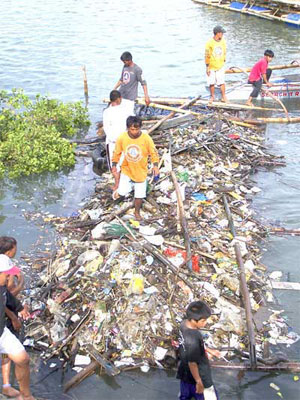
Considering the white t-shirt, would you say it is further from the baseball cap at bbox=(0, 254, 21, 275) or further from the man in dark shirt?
the baseball cap at bbox=(0, 254, 21, 275)

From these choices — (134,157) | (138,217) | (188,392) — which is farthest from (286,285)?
(134,157)

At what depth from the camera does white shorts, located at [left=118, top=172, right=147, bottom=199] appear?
7219 millimetres

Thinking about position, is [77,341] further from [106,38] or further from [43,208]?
[106,38]

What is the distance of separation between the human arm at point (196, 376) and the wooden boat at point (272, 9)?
2495 cm

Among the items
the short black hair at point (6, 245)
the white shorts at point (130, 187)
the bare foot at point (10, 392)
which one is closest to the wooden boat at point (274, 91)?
the white shorts at point (130, 187)

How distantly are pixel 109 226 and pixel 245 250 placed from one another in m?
2.17

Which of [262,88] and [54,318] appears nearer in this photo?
[54,318]

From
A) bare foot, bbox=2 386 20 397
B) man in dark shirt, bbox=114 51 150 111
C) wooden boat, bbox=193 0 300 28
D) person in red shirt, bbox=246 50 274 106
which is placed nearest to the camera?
bare foot, bbox=2 386 20 397

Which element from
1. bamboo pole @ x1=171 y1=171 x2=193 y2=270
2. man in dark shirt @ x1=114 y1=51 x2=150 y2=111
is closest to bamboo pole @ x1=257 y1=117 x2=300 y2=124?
man in dark shirt @ x1=114 y1=51 x2=150 y2=111

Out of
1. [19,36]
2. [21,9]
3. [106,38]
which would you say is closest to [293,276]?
[106,38]

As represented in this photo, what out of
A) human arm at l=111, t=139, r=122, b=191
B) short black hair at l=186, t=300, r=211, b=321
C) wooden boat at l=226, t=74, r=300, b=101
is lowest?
short black hair at l=186, t=300, r=211, b=321

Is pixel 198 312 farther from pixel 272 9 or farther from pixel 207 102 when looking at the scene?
pixel 272 9

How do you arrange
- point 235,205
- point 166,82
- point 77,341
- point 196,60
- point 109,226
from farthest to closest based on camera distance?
point 196,60 → point 166,82 → point 235,205 → point 109,226 → point 77,341

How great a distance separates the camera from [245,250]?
7.18 meters
